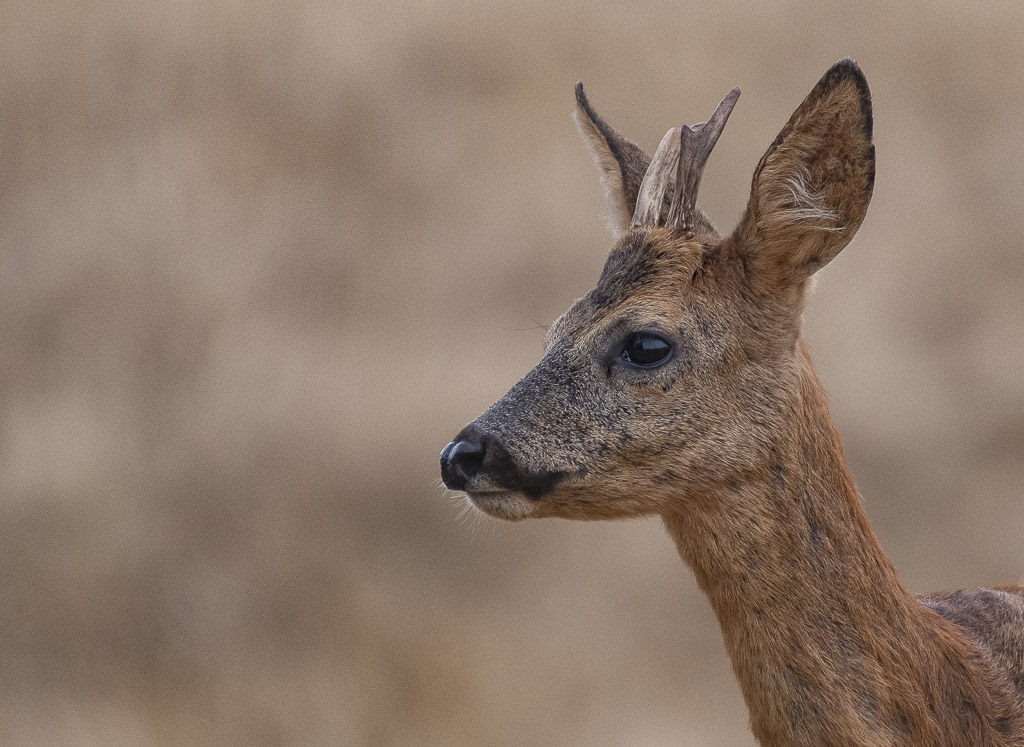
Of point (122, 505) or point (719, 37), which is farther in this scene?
point (719, 37)

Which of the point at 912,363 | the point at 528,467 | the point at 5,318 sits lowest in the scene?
the point at 528,467

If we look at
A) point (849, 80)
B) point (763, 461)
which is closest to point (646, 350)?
point (763, 461)

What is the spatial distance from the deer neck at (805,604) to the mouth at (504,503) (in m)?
0.49

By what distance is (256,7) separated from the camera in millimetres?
9375

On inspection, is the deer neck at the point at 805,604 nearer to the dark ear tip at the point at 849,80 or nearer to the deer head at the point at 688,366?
the deer head at the point at 688,366

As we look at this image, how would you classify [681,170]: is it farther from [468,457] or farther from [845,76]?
[468,457]

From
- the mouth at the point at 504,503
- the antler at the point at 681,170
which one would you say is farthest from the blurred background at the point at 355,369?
the mouth at the point at 504,503

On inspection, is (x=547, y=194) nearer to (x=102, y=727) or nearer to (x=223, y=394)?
(x=223, y=394)

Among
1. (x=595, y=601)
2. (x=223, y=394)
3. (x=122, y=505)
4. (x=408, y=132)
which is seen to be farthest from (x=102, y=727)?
(x=408, y=132)

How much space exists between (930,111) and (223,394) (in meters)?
6.46

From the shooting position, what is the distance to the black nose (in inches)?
156

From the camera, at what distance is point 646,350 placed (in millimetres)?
4113

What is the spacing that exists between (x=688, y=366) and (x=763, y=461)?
39 cm

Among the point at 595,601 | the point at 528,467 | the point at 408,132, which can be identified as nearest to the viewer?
the point at 528,467
